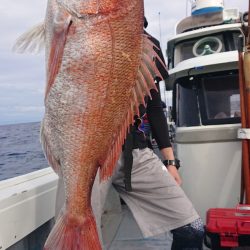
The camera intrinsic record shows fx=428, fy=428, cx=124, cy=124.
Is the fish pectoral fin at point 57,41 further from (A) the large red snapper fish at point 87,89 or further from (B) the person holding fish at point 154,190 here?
(B) the person holding fish at point 154,190

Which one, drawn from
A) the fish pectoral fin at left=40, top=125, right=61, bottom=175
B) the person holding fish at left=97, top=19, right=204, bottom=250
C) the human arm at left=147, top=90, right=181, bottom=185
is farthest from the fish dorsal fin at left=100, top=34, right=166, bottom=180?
the human arm at left=147, top=90, right=181, bottom=185

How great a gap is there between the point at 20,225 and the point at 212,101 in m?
2.49

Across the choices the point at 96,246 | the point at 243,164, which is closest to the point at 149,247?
the point at 243,164

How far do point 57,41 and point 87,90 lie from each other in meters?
0.23

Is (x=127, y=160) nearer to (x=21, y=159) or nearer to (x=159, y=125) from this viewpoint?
(x=159, y=125)

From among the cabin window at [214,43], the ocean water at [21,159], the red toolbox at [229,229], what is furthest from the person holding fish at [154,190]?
the cabin window at [214,43]

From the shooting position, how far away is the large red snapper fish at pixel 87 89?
5.55 ft

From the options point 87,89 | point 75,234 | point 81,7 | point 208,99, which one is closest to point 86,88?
point 87,89

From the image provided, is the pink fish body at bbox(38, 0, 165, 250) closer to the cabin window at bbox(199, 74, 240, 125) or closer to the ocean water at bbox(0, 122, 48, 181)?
the ocean water at bbox(0, 122, 48, 181)

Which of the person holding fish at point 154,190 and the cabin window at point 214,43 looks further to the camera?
the cabin window at point 214,43

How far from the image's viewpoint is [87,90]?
175cm

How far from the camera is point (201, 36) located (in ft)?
17.4

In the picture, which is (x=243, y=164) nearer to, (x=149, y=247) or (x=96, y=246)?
(x=149, y=247)

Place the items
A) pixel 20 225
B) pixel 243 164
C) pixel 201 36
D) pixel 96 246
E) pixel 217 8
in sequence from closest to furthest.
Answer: pixel 96 246 < pixel 20 225 < pixel 243 164 < pixel 201 36 < pixel 217 8
